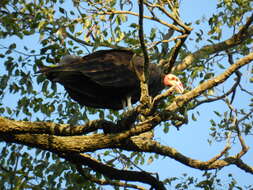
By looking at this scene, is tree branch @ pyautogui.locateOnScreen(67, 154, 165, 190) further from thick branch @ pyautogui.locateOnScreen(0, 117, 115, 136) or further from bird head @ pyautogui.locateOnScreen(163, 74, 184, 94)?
bird head @ pyautogui.locateOnScreen(163, 74, 184, 94)

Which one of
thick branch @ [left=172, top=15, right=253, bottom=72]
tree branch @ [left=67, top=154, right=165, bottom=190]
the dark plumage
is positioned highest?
thick branch @ [left=172, top=15, right=253, bottom=72]

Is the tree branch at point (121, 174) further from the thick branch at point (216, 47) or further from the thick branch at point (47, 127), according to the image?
the thick branch at point (216, 47)

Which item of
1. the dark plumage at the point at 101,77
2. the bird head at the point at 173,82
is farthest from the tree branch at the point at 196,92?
the bird head at the point at 173,82

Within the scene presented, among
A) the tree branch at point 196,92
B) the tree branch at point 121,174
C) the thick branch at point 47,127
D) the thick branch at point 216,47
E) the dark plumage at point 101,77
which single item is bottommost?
the tree branch at point 121,174

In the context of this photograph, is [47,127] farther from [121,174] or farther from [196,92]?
[196,92]

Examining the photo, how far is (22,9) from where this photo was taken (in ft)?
16.6

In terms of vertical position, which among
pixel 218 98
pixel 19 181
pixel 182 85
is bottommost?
pixel 19 181

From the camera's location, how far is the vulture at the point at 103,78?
4449mm

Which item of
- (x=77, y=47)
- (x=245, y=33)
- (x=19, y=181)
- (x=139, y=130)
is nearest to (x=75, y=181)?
(x=19, y=181)

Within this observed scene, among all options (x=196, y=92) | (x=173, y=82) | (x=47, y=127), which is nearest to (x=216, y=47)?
(x=173, y=82)

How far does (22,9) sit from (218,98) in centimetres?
277

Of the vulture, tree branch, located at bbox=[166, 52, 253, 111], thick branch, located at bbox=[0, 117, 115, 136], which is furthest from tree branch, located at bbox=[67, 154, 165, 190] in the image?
tree branch, located at bbox=[166, 52, 253, 111]

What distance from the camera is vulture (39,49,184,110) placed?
4.45m

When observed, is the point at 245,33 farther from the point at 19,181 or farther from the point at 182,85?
the point at 19,181
